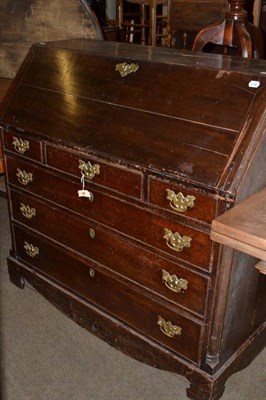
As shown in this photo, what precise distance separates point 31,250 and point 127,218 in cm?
80

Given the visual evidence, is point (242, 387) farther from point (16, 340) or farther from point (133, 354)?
point (16, 340)

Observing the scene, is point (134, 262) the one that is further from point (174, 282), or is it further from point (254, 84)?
point (254, 84)

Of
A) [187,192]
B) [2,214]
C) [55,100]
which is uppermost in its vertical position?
[55,100]

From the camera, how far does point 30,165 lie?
219 centimetres

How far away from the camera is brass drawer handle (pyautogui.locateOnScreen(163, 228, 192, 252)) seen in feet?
5.33

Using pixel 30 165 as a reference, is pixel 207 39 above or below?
above

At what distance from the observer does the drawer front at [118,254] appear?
1701mm

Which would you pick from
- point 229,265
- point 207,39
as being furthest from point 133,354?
point 207,39

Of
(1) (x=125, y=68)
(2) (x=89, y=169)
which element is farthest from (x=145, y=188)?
(1) (x=125, y=68)

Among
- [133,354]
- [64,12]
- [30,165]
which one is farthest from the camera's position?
[64,12]

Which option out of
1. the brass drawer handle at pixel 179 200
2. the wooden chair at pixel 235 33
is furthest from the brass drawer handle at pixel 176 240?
the wooden chair at pixel 235 33

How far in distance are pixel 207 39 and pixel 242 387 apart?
1634 mm

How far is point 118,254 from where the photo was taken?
6.32 ft

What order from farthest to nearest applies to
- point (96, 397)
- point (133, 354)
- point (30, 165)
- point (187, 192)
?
point (30, 165) → point (133, 354) → point (96, 397) → point (187, 192)
